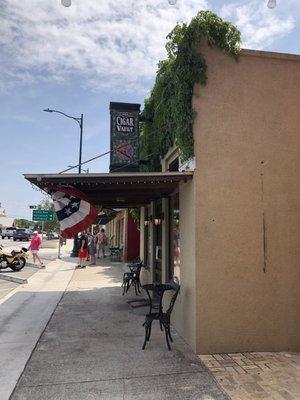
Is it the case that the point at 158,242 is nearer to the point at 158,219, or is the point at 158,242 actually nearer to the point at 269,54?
the point at 158,219

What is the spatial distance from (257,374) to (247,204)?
8.54 ft

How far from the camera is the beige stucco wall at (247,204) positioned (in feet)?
19.9

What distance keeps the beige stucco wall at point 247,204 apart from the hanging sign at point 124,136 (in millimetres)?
3656

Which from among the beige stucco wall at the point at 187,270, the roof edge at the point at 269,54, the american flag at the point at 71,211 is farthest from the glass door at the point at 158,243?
the roof edge at the point at 269,54

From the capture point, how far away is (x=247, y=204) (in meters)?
6.29

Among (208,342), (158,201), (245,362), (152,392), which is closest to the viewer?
(152,392)

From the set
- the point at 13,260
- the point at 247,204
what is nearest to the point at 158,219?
the point at 247,204

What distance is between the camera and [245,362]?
218 inches

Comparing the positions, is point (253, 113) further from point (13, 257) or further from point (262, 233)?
point (13, 257)

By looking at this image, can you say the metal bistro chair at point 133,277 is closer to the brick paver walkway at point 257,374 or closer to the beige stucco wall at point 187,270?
the beige stucco wall at point 187,270

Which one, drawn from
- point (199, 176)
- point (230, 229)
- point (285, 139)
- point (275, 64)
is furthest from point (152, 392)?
point (275, 64)

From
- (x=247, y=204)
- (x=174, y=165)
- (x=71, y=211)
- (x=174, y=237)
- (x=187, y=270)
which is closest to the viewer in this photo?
(x=247, y=204)

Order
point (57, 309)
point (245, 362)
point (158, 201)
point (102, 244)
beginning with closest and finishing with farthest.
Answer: point (245, 362)
point (57, 309)
point (158, 201)
point (102, 244)

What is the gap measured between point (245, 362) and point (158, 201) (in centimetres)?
507
